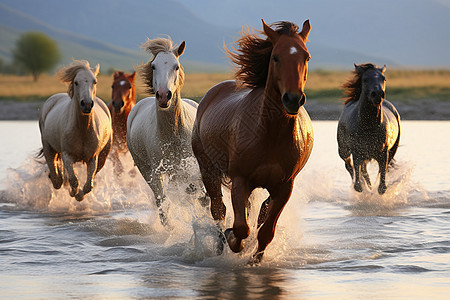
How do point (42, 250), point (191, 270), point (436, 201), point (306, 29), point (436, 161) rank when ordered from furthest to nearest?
point (436, 161), point (436, 201), point (42, 250), point (191, 270), point (306, 29)

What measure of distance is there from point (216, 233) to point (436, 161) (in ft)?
33.7

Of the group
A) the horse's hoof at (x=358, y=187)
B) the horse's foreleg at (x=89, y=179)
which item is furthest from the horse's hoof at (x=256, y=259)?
the horse's hoof at (x=358, y=187)

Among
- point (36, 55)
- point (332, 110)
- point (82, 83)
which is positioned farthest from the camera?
point (36, 55)

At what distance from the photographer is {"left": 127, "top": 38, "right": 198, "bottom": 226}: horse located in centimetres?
725

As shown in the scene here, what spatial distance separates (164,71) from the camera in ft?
23.7

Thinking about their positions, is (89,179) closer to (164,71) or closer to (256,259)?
(164,71)

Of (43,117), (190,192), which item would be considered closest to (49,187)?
(43,117)

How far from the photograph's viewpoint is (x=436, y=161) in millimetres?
15688

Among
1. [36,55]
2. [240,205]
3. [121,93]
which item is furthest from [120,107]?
[36,55]

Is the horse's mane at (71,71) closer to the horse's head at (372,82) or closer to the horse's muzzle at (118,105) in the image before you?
the horse's muzzle at (118,105)

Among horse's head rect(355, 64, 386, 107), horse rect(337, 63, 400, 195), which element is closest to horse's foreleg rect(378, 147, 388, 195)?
horse rect(337, 63, 400, 195)

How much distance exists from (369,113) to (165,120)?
3.94m

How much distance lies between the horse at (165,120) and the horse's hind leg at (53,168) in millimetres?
2585

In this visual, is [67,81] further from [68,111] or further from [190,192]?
[190,192]
